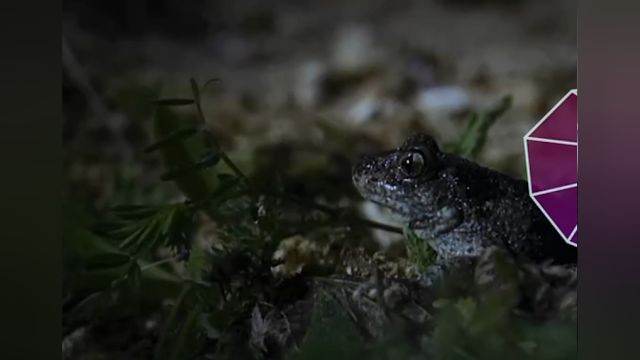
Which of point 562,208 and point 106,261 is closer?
point 562,208

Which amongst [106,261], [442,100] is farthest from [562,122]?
[106,261]

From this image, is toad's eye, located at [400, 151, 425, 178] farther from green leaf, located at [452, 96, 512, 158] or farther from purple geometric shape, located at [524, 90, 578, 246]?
purple geometric shape, located at [524, 90, 578, 246]

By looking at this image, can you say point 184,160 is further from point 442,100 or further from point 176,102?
point 442,100

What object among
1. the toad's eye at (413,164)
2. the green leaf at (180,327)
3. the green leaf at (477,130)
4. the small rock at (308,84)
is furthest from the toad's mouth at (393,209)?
the green leaf at (180,327)

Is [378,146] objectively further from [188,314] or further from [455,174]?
[188,314]

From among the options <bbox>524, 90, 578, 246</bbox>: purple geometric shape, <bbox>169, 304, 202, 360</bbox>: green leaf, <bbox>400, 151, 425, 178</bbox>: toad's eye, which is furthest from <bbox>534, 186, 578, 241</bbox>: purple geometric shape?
<bbox>169, 304, 202, 360</bbox>: green leaf

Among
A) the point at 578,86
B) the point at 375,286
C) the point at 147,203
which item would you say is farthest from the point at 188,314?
the point at 578,86
